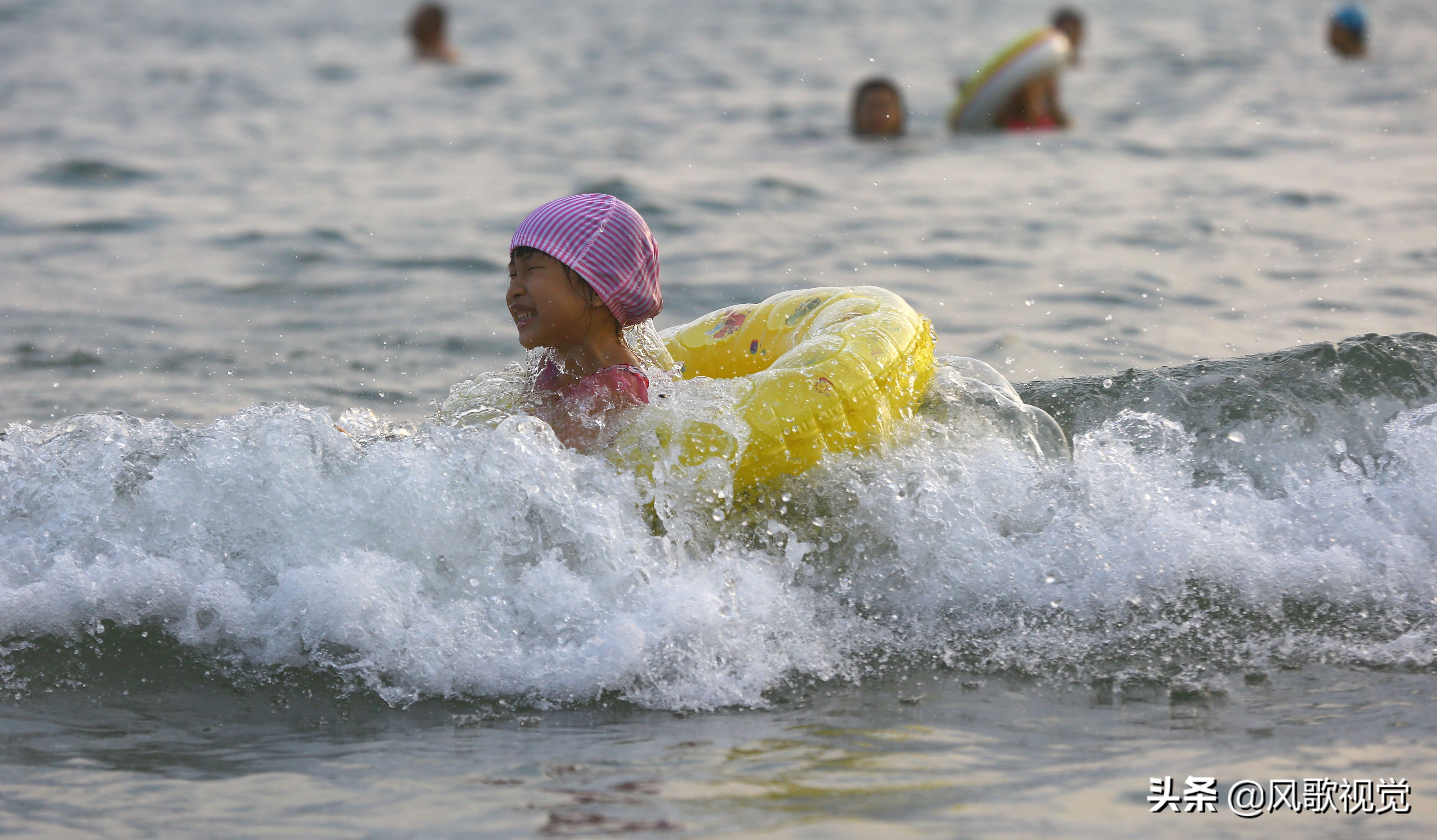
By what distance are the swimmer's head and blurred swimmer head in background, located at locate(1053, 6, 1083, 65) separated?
14.9 meters

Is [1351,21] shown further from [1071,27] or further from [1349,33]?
[1071,27]

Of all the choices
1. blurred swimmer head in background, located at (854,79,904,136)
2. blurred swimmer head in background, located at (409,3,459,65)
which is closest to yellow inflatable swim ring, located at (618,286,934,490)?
blurred swimmer head in background, located at (854,79,904,136)

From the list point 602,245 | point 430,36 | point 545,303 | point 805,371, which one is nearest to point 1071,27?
point 430,36

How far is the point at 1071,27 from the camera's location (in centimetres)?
1761

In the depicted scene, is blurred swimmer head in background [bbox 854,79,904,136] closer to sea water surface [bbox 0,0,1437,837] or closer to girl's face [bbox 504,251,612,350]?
→ sea water surface [bbox 0,0,1437,837]

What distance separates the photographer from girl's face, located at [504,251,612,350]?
3.80 m

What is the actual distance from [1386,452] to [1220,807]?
2.13 metres

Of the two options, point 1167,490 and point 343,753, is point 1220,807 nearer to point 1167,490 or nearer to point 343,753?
point 1167,490

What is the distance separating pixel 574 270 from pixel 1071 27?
1546cm

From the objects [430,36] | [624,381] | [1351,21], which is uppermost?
[430,36]

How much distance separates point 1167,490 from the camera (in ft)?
13.3

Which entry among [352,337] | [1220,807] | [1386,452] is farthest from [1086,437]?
[352,337]

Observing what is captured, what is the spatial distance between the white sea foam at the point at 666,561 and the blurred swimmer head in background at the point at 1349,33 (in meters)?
14.9

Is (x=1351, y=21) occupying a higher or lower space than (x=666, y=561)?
higher
